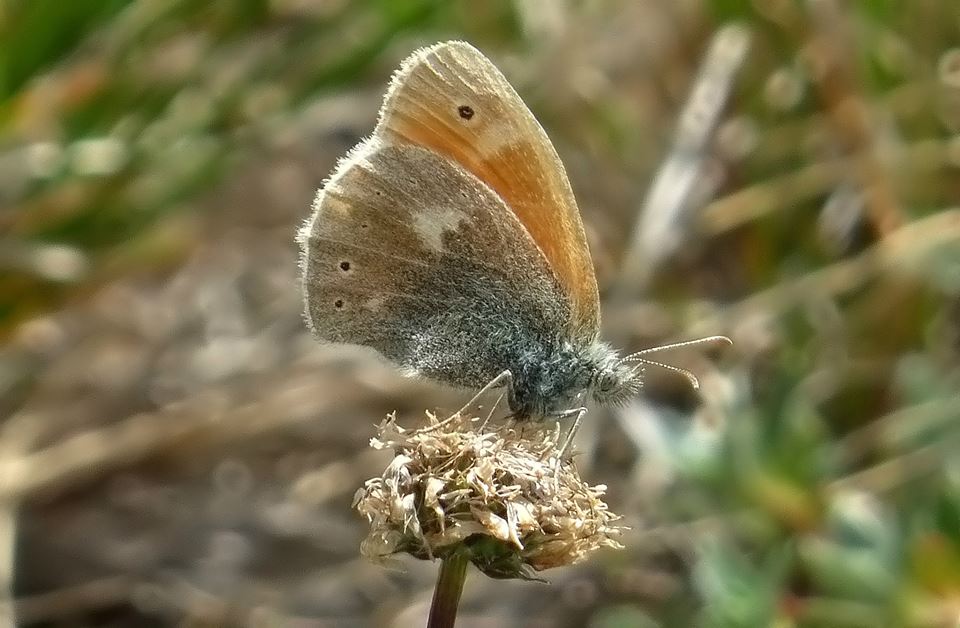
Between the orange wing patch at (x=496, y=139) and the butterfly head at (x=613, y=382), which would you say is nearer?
the orange wing patch at (x=496, y=139)

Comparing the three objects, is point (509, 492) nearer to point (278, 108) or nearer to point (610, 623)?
point (610, 623)

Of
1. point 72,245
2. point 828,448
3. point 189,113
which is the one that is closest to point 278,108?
point 189,113

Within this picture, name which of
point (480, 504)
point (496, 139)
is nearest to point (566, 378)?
point (496, 139)

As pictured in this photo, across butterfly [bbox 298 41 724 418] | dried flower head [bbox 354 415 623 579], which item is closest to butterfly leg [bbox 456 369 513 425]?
butterfly [bbox 298 41 724 418]

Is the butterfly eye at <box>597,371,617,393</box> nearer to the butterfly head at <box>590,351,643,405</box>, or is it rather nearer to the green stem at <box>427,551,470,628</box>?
the butterfly head at <box>590,351,643,405</box>

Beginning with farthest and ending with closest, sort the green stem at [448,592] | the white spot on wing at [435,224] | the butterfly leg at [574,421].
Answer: the white spot on wing at [435,224]
the butterfly leg at [574,421]
the green stem at [448,592]

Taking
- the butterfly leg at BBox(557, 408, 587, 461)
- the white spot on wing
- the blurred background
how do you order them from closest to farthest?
the butterfly leg at BBox(557, 408, 587, 461)
the white spot on wing
the blurred background

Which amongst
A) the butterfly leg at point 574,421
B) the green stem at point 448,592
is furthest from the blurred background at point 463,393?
the green stem at point 448,592

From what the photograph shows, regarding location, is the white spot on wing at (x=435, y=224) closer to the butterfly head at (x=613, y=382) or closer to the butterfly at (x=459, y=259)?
the butterfly at (x=459, y=259)
